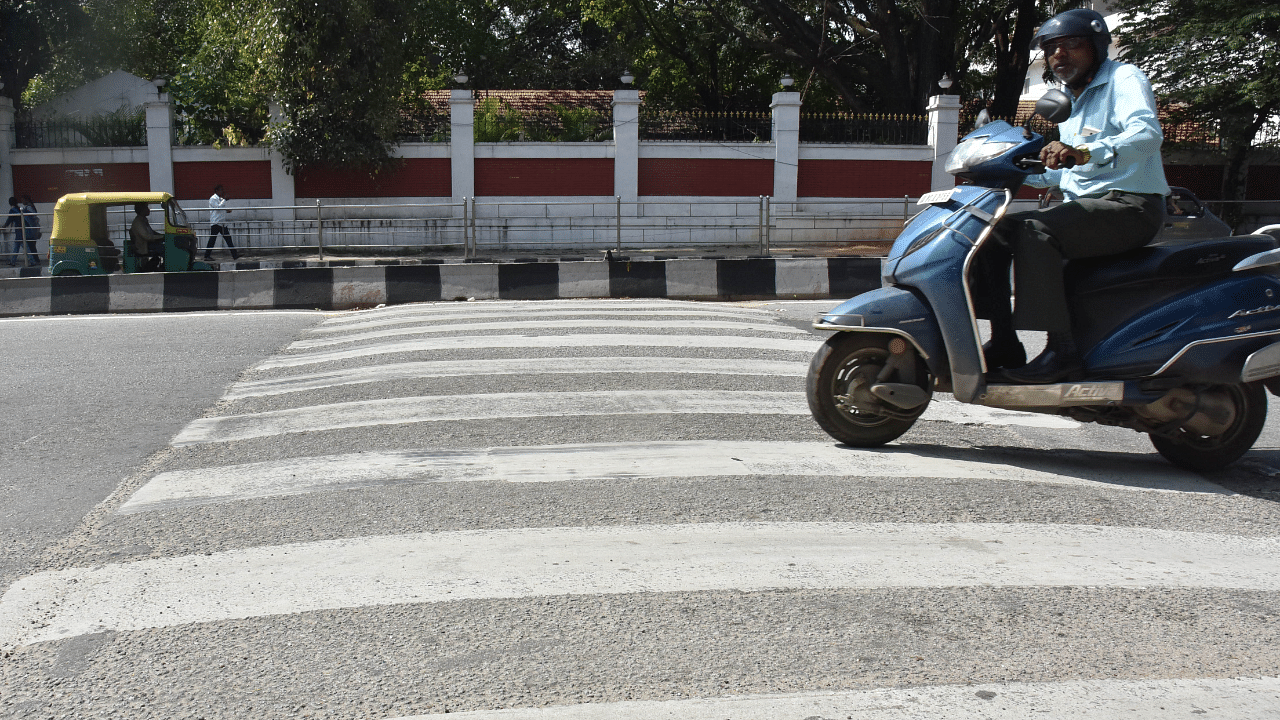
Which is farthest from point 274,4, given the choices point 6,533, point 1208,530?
point 1208,530

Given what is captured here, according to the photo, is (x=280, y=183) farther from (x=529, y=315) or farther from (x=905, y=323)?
(x=905, y=323)

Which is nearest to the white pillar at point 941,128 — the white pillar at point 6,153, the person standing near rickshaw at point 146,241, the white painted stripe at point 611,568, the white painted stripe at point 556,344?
the person standing near rickshaw at point 146,241

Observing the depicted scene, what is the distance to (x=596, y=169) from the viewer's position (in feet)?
86.3

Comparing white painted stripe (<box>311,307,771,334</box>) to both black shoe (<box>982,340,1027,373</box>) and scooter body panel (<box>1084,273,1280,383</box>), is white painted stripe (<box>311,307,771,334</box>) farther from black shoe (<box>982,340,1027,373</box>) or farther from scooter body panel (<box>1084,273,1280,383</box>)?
scooter body panel (<box>1084,273,1280,383</box>)

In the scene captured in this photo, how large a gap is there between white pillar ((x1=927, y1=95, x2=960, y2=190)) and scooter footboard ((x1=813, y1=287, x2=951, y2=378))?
75.5 feet

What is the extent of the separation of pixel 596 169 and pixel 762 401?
20.6 metres

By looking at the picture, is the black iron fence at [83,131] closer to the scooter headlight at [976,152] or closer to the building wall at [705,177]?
the building wall at [705,177]

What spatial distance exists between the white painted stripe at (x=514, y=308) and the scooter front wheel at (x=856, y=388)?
5.61 meters

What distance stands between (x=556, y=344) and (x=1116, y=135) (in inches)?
186

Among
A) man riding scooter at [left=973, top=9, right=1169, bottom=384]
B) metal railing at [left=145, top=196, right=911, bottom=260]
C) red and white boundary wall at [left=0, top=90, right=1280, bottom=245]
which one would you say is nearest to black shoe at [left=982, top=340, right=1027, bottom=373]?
man riding scooter at [left=973, top=9, right=1169, bottom=384]

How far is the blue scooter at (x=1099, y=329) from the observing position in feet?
15.2

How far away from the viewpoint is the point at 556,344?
8422mm

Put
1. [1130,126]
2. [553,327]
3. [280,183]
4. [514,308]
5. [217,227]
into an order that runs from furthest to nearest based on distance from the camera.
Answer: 1. [280,183]
2. [217,227]
3. [514,308]
4. [553,327]
5. [1130,126]

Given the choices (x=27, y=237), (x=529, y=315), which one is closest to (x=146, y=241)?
(x=27, y=237)
